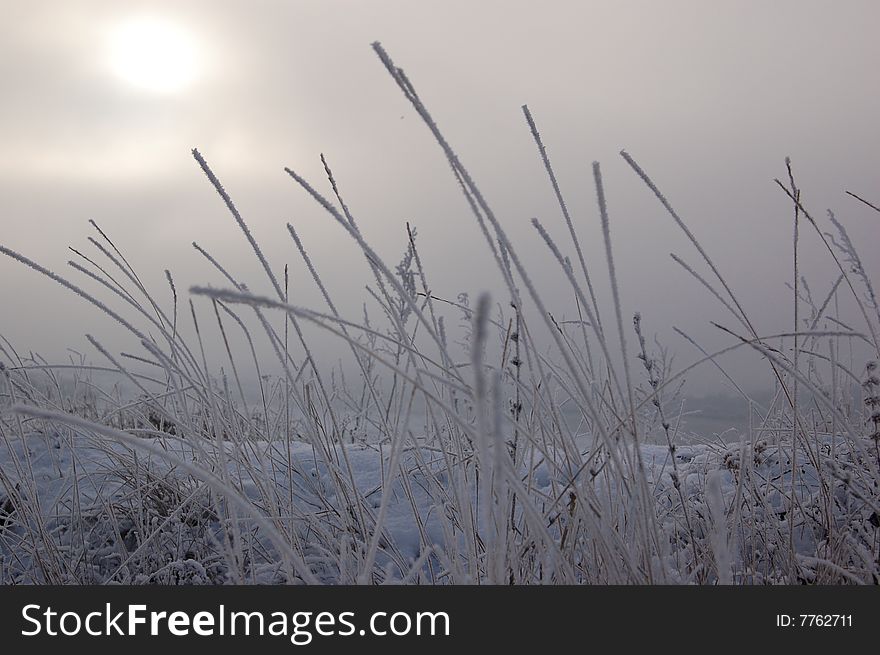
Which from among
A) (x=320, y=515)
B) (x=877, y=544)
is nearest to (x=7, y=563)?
(x=320, y=515)

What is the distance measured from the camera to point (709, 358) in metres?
1.19

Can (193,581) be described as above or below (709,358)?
below

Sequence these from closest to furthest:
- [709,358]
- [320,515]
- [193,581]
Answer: [709,358], [193,581], [320,515]

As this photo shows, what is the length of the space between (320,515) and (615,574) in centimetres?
102

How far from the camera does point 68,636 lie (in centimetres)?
107

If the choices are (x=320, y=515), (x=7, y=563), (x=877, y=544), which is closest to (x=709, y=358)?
(x=877, y=544)

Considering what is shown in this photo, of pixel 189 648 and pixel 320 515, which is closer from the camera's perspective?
pixel 189 648

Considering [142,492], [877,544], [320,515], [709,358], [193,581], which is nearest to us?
[709,358]

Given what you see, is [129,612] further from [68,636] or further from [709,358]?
[709,358]

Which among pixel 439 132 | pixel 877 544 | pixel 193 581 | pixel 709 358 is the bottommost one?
pixel 193 581

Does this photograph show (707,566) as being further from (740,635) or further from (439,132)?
(439,132)
